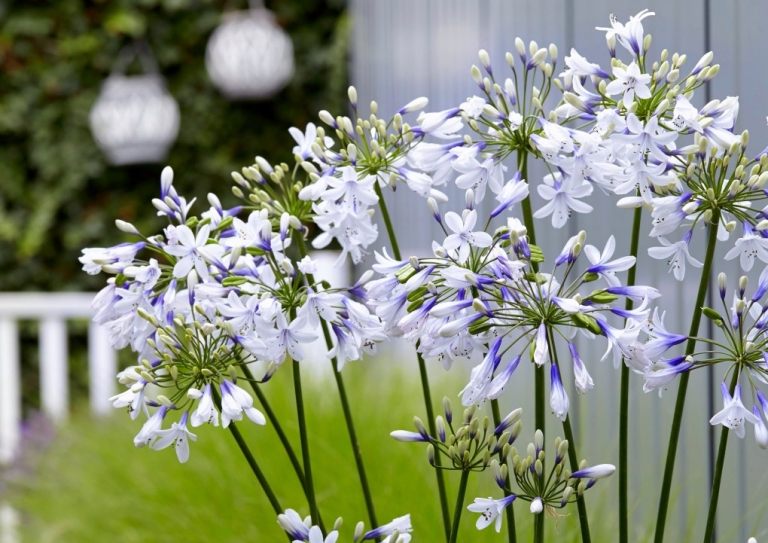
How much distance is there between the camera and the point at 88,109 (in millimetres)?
5324

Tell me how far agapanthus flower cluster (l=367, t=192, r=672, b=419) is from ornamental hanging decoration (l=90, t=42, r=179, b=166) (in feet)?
14.1

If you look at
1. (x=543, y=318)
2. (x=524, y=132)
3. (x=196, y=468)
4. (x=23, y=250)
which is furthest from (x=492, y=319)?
(x=23, y=250)

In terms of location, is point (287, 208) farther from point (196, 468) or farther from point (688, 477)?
point (196, 468)

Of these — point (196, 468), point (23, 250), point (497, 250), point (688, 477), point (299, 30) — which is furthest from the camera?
point (299, 30)

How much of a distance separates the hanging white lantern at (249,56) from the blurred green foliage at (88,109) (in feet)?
1.12

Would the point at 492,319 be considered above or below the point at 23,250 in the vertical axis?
above

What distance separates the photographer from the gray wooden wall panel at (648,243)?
132cm

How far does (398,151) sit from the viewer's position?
910mm

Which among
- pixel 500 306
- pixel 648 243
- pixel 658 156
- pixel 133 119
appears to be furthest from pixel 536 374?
pixel 133 119

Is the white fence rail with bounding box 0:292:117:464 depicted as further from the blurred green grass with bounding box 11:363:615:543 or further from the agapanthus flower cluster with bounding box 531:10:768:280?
the agapanthus flower cluster with bounding box 531:10:768:280

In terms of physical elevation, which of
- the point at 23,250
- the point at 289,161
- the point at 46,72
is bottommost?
the point at 23,250

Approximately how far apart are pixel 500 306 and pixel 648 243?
89cm

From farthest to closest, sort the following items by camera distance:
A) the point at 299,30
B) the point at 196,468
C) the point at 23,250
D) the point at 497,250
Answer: the point at 299,30
the point at 23,250
the point at 196,468
the point at 497,250

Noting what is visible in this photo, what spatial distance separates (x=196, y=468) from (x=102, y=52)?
12.0 ft
